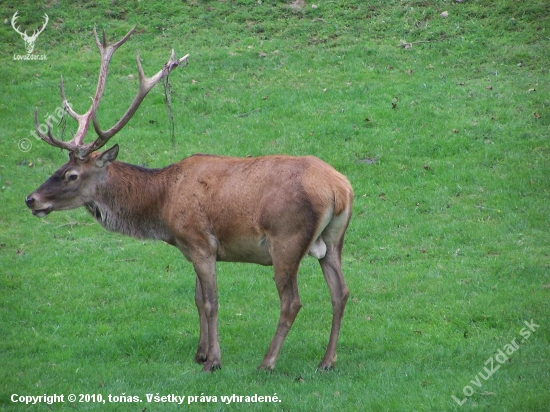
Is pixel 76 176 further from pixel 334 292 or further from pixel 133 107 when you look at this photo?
pixel 334 292

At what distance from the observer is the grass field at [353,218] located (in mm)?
8273

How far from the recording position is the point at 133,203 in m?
9.40

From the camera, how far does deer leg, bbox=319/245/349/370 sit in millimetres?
8602

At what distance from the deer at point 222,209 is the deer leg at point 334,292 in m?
0.01

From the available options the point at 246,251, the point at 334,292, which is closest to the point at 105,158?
the point at 246,251

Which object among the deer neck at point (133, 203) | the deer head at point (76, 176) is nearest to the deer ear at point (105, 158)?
the deer head at point (76, 176)

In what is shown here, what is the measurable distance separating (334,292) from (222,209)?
163 centimetres

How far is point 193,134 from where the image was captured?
16.5m

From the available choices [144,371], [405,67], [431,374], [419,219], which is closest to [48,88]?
[405,67]

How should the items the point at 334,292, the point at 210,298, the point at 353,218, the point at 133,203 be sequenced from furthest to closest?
the point at 353,218, the point at 133,203, the point at 210,298, the point at 334,292

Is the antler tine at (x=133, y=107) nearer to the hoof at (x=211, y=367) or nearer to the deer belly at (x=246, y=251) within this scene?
the deer belly at (x=246, y=251)

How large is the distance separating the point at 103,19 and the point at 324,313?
1425 cm

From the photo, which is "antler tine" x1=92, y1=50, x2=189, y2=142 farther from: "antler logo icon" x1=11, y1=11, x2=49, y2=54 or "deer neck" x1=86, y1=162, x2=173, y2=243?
"antler logo icon" x1=11, y1=11, x2=49, y2=54

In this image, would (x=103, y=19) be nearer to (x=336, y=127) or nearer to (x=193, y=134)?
(x=193, y=134)
